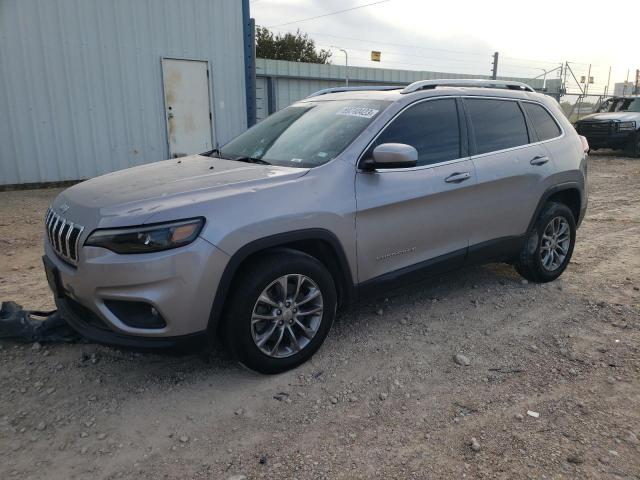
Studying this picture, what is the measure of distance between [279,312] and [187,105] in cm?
926

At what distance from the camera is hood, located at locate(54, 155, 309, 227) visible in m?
2.76

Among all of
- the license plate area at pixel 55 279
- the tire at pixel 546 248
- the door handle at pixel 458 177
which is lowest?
the tire at pixel 546 248

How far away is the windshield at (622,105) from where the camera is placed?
16.8 m

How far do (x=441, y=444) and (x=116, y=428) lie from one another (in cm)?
170

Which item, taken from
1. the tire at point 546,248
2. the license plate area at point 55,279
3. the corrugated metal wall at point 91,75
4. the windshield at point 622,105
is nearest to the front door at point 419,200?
the tire at point 546,248

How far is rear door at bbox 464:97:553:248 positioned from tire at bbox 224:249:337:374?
60.0 inches

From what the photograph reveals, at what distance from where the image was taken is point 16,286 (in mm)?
4652

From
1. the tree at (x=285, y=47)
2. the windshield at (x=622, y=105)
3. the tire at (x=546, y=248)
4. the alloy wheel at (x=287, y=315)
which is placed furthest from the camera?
the tree at (x=285, y=47)

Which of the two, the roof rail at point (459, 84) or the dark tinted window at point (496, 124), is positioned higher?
Answer: the roof rail at point (459, 84)

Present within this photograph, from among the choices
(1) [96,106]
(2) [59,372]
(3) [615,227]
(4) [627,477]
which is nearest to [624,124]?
(3) [615,227]

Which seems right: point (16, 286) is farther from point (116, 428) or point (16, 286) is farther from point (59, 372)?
point (116, 428)

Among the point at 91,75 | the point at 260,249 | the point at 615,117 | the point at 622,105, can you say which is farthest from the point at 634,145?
the point at 260,249

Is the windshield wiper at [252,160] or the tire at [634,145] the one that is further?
the tire at [634,145]

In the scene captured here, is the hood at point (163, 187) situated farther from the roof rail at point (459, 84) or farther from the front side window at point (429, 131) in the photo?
the roof rail at point (459, 84)
